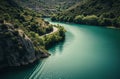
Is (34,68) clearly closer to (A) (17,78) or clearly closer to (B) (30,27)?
(A) (17,78)

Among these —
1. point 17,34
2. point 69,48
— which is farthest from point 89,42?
point 17,34

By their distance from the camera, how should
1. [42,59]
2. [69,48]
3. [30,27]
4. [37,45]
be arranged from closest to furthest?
[42,59] < [37,45] < [69,48] < [30,27]

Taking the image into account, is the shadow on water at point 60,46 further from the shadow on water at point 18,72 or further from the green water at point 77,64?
the shadow on water at point 18,72

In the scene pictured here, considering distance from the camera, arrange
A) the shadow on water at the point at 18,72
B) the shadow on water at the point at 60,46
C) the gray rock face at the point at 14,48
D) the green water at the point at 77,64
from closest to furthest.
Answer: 1. the green water at the point at 77,64
2. the shadow on water at the point at 18,72
3. the gray rock face at the point at 14,48
4. the shadow on water at the point at 60,46

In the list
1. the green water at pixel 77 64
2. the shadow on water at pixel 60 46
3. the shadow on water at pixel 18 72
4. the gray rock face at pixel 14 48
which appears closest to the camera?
the green water at pixel 77 64

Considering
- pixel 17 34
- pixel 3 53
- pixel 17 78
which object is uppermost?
pixel 17 34

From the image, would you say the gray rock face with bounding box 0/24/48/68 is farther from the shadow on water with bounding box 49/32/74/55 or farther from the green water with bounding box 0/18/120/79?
the shadow on water with bounding box 49/32/74/55

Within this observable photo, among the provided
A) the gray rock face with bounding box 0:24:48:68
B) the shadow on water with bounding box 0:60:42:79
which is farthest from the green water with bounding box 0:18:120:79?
the gray rock face with bounding box 0:24:48:68

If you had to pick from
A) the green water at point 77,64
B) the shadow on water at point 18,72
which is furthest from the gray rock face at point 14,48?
the green water at point 77,64
